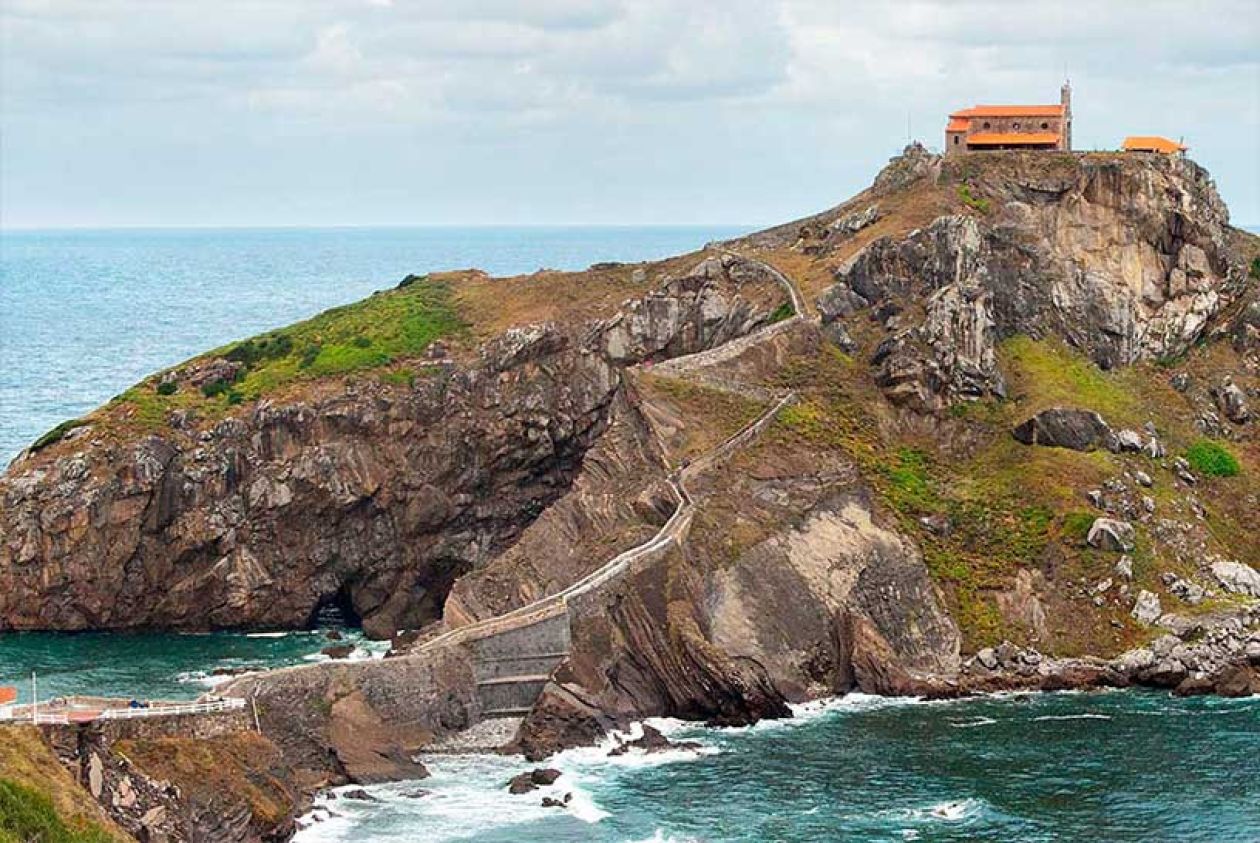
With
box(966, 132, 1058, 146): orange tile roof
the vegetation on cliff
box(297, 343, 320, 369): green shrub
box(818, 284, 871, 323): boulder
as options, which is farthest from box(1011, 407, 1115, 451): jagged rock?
the vegetation on cliff

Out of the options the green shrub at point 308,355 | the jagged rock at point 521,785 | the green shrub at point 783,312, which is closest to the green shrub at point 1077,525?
the green shrub at point 783,312

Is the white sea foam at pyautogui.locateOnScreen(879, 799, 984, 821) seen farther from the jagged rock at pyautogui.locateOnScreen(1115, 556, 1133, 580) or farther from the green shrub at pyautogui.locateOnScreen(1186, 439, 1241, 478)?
the green shrub at pyautogui.locateOnScreen(1186, 439, 1241, 478)

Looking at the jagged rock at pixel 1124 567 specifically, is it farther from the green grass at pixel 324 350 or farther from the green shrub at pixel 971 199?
the green grass at pixel 324 350

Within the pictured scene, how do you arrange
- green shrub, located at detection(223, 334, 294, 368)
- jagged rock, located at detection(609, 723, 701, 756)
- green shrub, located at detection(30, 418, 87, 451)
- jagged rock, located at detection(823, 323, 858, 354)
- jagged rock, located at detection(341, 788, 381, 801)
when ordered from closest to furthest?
jagged rock, located at detection(341, 788, 381, 801), jagged rock, located at detection(609, 723, 701, 756), green shrub, located at detection(30, 418, 87, 451), jagged rock, located at detection(823, 323, 858, 354), green shrub, located at detection(223, 334, 294, 368)

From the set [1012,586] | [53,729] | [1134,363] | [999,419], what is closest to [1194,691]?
[1012,586]

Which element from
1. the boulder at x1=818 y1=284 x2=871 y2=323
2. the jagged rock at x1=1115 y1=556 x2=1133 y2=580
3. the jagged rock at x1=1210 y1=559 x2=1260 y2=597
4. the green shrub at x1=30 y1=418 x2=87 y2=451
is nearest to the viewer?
the jagged rock at x1=1115 y1=556 x2=1133 y2=580

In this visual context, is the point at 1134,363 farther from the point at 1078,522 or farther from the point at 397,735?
the point at 397,735

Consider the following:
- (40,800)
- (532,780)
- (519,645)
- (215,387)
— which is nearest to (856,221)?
(215,387)
